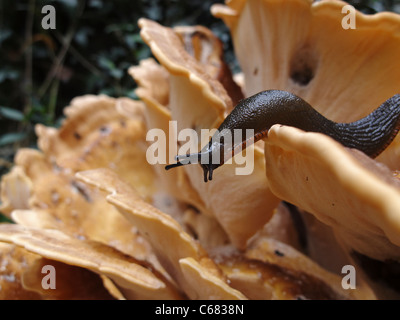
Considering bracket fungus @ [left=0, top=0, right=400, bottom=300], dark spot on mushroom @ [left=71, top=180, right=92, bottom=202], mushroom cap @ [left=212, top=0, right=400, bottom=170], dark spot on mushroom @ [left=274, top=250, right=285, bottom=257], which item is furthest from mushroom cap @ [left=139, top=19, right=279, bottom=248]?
dark spot on mushroom @ [left=71, top=180, right=92, bottom=202]

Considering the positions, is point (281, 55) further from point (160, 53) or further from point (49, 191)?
point (49, 191)

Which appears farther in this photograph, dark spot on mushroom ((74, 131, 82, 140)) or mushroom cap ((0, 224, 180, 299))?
dark spot on mushroom ((74, 131, 82, 140))

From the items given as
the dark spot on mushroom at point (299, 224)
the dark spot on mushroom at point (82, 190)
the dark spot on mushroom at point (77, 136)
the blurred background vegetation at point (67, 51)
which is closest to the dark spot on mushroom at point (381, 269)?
the dark spot on mushroom at point (299, 224)

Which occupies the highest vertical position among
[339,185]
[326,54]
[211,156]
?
[326,54]

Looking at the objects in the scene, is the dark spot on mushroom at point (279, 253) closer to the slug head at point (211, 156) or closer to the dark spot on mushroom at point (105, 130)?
the slug head at point (211, 156)

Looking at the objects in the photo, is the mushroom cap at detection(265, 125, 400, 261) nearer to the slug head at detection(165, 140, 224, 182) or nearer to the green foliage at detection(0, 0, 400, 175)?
the slug head at detection(165, 140, 224, 182)

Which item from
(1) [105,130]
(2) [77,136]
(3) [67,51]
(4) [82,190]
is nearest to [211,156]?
(4) [82,190]

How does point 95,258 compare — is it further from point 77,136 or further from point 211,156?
point 77,136

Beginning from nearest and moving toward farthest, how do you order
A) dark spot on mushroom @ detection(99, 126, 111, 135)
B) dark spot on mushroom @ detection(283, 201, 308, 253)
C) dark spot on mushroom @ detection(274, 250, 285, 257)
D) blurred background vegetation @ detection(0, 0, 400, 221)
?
1. dark spot on mushroom @ detection(274, 250, 285, 257)
2. dark spot on mushroom @ detection(283, 201, 308, 253)
3. dark spot on mushroom @ detection(99, 126, 111, 135)
4. blurred background vegetation @ detection(0, 0, 400, 221)

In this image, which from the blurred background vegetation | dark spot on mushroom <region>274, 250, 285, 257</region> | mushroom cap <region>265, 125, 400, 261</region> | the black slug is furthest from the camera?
the blurred background vegetation
